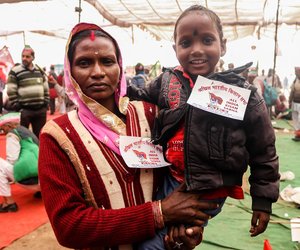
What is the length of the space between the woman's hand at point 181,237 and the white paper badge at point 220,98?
1.38 ft

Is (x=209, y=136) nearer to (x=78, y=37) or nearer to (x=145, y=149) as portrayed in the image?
(x=145, y=149)

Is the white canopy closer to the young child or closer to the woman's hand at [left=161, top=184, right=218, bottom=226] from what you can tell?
the young child

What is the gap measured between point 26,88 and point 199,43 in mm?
4001

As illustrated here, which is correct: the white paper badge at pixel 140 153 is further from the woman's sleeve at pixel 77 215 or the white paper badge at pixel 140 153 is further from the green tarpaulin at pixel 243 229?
the green tarpaulin at pixel 243 229

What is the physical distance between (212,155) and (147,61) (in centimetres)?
1044

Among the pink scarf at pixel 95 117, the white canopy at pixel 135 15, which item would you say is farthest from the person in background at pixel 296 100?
the pink scarf at pixel 95 117

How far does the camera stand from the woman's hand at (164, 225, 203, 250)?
4.05 ft

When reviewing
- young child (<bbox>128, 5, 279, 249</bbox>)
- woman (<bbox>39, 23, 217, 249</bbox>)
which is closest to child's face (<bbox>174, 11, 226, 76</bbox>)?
young child (<bbox>128, 5, 279, 249</bbox>)

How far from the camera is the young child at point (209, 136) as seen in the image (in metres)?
1.28

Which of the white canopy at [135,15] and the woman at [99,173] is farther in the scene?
the white canopy at [135,15]

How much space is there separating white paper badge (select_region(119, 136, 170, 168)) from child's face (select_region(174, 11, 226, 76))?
35cm

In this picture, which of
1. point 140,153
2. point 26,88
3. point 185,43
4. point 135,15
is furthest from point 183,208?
point 135,15

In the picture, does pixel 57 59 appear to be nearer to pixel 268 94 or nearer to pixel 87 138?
pixel 268 94

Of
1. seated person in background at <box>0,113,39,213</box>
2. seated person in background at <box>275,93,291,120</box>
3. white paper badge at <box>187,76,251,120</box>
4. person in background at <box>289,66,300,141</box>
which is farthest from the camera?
seated person in background at <box>275,93,291,120</box>
